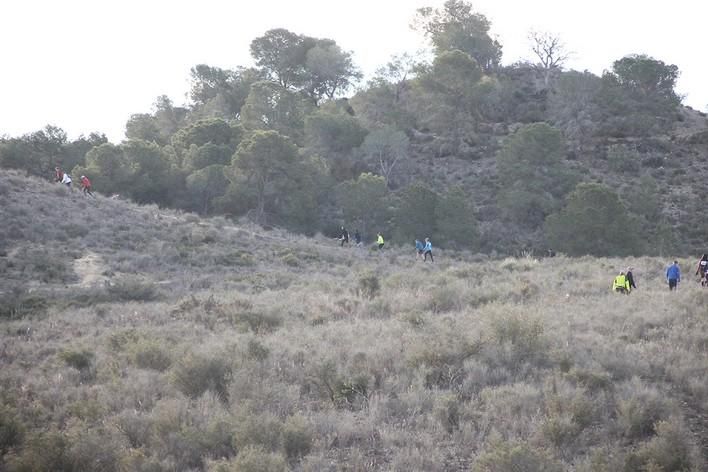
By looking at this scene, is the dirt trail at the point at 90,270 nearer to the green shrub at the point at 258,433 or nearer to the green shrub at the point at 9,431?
the green shrub at the point at 9,431

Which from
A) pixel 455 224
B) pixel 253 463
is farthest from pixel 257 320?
pixel 455 224

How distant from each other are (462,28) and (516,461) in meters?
75.2

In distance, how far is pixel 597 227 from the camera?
124 ft


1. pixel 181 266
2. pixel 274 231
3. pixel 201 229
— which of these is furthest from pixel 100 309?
pixel 274 231

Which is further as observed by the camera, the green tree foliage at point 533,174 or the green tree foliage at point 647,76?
the green tree foliage at point 647,76

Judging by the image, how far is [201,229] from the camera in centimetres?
3216

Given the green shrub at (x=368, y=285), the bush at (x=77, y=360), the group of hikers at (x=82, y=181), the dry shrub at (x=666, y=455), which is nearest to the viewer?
the dry shrub at (x=666, y=455)

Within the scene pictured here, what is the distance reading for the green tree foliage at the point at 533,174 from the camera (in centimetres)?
4666

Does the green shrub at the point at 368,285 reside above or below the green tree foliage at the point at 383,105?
below

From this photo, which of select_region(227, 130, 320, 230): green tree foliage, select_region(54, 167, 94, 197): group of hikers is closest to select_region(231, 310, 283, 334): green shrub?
select_region(54, 167, 94, 197): group of hikers

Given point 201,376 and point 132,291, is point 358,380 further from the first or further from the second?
point 132,291

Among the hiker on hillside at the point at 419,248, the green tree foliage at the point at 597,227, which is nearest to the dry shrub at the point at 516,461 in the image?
the hiker on hillside at the point at 419,248

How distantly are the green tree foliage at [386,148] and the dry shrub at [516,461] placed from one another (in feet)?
160

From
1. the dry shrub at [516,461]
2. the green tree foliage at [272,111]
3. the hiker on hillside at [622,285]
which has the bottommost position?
the dry shrub at [516,461]
